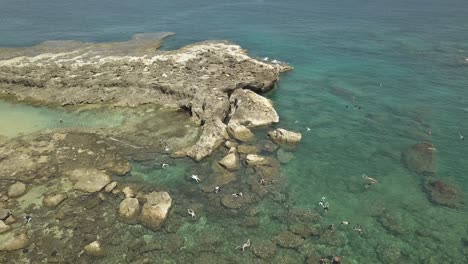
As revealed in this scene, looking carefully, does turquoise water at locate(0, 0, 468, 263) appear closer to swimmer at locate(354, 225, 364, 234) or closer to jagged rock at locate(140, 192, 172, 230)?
swimmer at locate(354, 225, 364, 234)

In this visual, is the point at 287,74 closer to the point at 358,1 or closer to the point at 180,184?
the point at 180,184

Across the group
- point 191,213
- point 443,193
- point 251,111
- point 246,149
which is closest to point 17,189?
point 191,213

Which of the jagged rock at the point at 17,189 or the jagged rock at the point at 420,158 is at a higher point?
the jagged rock at the point at 420,158

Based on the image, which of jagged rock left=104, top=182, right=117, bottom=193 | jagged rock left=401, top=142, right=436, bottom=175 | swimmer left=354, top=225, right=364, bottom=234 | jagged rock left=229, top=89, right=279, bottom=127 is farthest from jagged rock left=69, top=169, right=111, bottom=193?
jagged rock left=401, top=142, right=436, bottom=175

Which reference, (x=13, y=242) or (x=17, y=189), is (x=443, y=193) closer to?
(x=13, y=242)

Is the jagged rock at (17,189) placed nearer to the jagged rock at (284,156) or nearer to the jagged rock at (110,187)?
the jagged rock at (110,187)

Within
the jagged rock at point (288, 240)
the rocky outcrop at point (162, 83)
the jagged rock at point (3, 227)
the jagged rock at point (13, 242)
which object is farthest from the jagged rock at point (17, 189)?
the jagged rock at point (288, 240)
